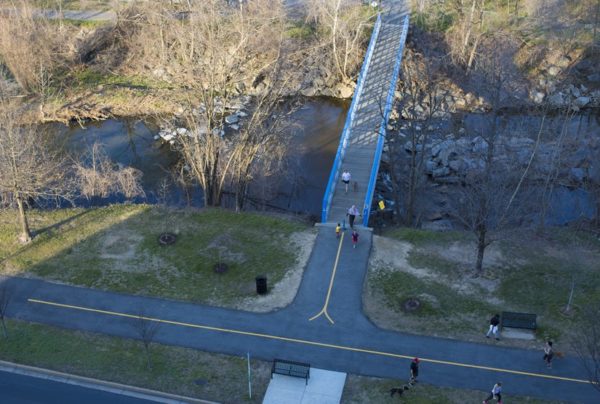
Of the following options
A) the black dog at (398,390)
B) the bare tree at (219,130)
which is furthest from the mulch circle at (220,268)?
the black dog at (398,390)

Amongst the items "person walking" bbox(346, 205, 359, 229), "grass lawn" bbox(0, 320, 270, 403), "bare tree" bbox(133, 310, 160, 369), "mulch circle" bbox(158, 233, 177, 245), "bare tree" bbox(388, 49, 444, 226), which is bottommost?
"grass lawn" bbox(0, 320, 270, 403)

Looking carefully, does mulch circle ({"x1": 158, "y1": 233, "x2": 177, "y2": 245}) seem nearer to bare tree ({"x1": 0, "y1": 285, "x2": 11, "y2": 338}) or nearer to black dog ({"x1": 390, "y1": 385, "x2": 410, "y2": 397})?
bare tree ({"x1": 0, "y1": 285, "x2": 11, "y2": 338})

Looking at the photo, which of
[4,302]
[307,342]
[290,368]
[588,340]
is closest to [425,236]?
[307,342]


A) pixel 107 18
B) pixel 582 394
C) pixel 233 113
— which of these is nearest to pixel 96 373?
pixel 582 394

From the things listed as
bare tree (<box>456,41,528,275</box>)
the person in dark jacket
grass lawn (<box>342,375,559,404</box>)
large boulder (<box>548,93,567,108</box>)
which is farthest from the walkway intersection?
large boulder (<box>548,93,567,108</box>)

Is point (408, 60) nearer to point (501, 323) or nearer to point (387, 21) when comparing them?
point (387, 21)

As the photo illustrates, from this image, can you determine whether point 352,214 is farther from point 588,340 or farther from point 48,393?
point 48,393
